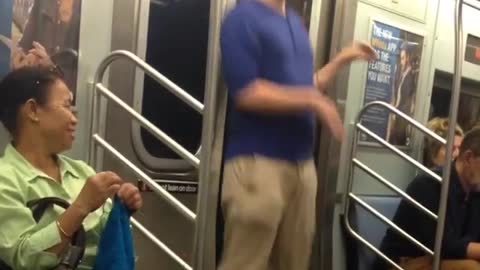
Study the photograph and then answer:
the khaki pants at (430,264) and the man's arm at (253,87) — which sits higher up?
the man's arm at (253,87)

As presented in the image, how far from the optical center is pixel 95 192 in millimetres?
1966

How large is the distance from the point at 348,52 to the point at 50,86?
91cm

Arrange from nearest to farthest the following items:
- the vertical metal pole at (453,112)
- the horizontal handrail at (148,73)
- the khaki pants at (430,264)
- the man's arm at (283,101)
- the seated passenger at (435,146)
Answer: the man's arm at (283,101) → the horizontal handrail at (148,73) → the vertical metal pole at (453,112) → the khaki pants at (430,264) → the seated passenger at (435,146)

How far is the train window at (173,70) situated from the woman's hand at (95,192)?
1.14 m

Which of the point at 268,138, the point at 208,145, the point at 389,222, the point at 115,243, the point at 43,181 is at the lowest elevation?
the point at 389,222

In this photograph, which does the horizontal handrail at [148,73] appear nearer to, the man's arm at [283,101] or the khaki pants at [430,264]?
the man's arm at [283,101]

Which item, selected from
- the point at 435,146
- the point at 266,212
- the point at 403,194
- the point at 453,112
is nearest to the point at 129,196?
the point at 266,212

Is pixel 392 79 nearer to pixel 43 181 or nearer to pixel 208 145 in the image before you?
pixel 208 145

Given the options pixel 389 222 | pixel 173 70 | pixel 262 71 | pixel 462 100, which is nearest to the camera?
pixel 262 71

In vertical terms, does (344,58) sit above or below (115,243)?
above

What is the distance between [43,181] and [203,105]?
23.5 inches

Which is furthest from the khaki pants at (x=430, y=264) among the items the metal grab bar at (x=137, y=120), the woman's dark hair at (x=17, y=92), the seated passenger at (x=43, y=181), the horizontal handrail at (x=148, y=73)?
the woman's dark hair at (x=17, y=92)

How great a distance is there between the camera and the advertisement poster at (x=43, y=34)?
263 centimetres

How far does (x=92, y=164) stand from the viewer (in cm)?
292
